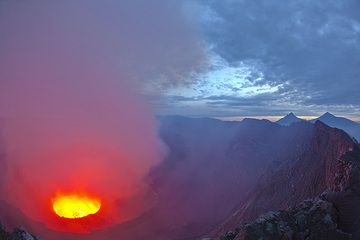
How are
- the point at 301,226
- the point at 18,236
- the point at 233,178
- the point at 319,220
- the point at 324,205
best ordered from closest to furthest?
the point at 319,220 < the point at 301,226 < the point at 324,205 < the point at 18,236 < the point at 233,178

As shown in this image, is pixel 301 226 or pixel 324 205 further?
pixel 324 205

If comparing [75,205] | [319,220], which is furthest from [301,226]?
[75,205]

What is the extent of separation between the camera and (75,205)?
102000 millimetres

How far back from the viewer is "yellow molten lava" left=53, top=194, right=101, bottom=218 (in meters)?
96.4

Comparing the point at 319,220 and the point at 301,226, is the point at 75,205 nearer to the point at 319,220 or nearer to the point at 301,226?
the point at 301,226

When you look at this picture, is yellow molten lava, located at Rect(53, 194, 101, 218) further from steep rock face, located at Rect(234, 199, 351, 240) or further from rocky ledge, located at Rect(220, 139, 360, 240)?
steep rock face, located at Rect(234, 199, 351, 240)

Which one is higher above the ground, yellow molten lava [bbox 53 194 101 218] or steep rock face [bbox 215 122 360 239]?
steep rock face [bbox 215 122 360 239]

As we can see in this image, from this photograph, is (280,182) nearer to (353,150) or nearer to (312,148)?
(312,148)

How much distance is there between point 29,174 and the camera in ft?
381

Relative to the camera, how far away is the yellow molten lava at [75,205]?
96381 millimetres

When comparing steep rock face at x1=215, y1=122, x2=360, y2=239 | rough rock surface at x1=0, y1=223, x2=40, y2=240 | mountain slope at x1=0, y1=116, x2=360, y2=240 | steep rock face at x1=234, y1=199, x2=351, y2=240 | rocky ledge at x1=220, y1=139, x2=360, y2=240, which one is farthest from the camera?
mountain slope at x1=0, y1=116, x2=360, y2=240

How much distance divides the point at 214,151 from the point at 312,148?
242 ft

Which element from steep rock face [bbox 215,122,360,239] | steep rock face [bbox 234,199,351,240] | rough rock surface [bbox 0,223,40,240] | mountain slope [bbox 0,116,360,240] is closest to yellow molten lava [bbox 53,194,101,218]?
mountain slope [bbox 0,116,360,240]

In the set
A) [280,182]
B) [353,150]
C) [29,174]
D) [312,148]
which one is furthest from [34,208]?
[353,150]
